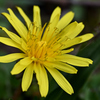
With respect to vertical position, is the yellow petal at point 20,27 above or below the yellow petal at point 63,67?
above

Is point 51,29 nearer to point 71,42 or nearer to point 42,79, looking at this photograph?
point 71,42

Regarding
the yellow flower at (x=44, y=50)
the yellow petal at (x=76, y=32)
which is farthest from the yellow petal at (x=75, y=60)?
the yellow petal at (x=76, y=32)

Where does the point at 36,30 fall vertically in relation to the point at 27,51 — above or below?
above

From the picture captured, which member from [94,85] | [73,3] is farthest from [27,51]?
[73,3]

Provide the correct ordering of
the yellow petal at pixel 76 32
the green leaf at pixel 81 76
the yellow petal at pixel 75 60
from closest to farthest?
the yellow petal at pixel 75 60 < the green leaf at pixel 81 76 < the yellow petal at pixel 76 32

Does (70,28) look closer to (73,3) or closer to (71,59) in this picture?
(71,59)

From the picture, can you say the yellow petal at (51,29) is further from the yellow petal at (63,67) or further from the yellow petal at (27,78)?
the yellow petal at (27,78)

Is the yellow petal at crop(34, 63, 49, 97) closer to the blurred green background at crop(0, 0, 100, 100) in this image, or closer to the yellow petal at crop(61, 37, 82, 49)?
the blurred green background at crop(0, 0, 100, 100)

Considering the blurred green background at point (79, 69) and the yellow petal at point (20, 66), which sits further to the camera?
the blurred green background at point (79, 69)
